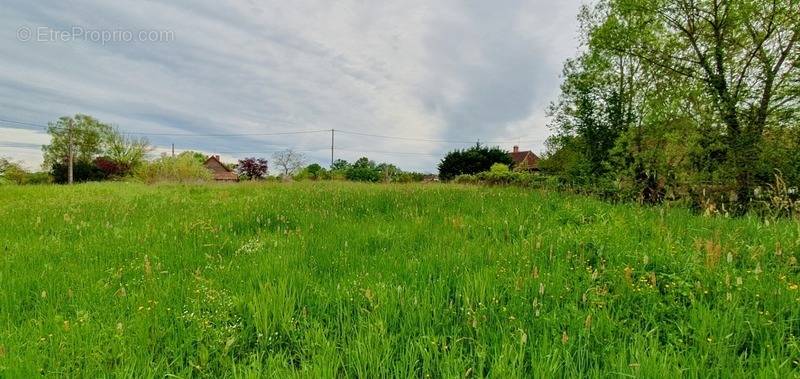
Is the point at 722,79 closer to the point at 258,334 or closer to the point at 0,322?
the point at 258,334

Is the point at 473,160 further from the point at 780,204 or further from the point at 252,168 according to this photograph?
the point at 780,204

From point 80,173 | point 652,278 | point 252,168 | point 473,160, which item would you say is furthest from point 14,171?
point 652,278

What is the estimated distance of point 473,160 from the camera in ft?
172

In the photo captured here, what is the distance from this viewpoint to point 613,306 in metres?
2.46

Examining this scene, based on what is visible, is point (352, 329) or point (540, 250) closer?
point (352, 329)

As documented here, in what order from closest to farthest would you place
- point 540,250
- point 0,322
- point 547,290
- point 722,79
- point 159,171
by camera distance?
point 0,322
point 547,290
point 540,250
point 722,79
point 159,171

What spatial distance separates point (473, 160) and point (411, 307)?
5153cm

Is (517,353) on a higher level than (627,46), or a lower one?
lower

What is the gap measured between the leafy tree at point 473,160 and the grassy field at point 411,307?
48.3 meters

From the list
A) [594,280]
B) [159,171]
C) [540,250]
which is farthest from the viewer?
[159,171]

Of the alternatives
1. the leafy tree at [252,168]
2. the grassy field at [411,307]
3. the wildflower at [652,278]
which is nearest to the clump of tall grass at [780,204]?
the grassy field at [411,307]

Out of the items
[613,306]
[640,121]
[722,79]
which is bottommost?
[613,306]

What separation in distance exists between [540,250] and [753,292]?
156cm

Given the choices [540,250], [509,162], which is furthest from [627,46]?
[509,162]
